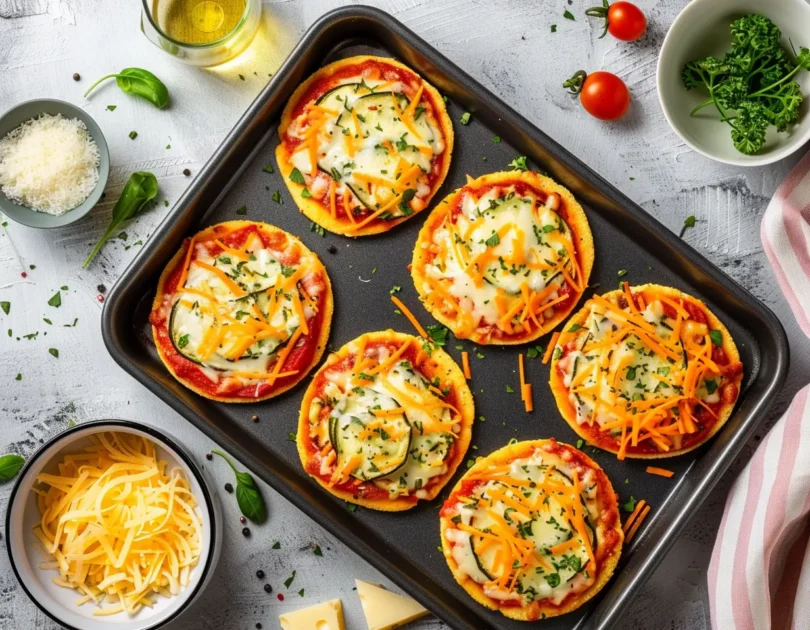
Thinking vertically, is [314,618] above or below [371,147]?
below

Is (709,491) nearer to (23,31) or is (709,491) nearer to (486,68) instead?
(486,68)

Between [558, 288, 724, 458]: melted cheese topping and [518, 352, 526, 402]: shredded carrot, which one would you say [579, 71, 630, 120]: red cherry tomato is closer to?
[558, 288, 724, 458]: melted cheese topping

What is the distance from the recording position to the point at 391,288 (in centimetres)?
400

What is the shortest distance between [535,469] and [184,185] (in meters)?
2.33

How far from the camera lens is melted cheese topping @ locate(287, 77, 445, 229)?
387 cm

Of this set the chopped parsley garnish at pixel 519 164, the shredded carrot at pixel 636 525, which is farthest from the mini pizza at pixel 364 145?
the shredded carrot at pixel 636 525

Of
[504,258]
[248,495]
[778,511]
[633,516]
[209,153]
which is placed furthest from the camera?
[209,153]

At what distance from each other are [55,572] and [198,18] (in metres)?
2.93

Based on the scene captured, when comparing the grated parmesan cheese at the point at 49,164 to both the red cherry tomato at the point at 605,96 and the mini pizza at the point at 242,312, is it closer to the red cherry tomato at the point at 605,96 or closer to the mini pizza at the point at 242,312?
the mini pizza at the point at 242,312

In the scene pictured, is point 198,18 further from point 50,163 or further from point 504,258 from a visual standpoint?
point 504,258

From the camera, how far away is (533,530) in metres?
3.71

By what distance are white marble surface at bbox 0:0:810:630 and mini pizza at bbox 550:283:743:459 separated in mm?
454

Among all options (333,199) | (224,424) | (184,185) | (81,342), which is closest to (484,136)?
(333,199)

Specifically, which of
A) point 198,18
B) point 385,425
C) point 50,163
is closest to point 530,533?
point 385,425
